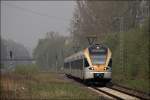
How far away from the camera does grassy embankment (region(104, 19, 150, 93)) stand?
40562 mm

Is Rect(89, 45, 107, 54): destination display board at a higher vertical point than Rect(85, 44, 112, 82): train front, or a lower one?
higher

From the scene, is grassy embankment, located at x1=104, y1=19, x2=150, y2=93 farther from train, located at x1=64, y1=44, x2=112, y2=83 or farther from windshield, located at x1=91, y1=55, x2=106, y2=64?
windshield, located at x1=91, y1=55, x2=106, y2=64

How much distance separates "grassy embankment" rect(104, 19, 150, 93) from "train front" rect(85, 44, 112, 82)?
3077 millimetres

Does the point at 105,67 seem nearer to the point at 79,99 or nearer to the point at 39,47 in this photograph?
the point at 79,99

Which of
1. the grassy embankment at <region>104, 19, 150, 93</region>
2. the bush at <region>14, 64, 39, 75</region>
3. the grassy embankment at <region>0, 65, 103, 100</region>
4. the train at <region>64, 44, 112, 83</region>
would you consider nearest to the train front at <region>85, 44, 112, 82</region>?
the train at <region>64, 44, 112, 83</region>

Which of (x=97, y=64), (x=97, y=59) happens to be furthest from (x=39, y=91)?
(x=97, y=59)

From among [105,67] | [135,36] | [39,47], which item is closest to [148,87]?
[105,67]

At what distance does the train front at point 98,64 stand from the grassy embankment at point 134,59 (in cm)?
308

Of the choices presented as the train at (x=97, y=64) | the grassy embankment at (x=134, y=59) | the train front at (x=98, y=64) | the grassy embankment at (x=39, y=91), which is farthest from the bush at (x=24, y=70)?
the grassy embankment at (x=39, y=91)

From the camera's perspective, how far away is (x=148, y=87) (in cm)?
3241

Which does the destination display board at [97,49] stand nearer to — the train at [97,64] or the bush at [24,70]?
the train at [97,64]

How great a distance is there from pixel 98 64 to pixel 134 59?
8928 mm

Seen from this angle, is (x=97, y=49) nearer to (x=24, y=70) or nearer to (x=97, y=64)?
(x=97, y=64)

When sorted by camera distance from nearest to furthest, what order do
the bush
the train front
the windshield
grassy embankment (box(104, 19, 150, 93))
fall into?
the train front < the windshield < grassy embankment (box(104, 19, 150, 93)) < the bush
